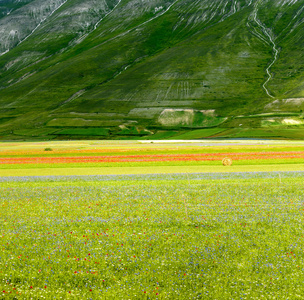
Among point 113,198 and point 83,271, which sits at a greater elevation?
point 83,271

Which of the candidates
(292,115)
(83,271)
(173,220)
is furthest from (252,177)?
(292,115)

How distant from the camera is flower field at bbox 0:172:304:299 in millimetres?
10125

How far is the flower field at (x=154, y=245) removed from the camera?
1012cm

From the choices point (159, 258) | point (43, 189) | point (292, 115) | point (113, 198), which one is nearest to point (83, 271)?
point (159, 258)

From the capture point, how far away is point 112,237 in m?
14.9

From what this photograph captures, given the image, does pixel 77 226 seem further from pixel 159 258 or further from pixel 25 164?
pixel 25 164

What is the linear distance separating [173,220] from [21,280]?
350 inches

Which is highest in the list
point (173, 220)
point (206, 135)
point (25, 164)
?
point (173, 220)

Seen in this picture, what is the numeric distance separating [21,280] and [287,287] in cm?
863

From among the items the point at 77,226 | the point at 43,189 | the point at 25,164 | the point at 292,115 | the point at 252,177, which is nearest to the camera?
the point at 77,226

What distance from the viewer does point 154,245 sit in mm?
13703

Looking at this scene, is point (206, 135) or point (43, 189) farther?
point (206, 135)

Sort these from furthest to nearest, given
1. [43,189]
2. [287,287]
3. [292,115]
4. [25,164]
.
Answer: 1. [292,115]
2. [25,164]
3. [43,189]
4. [287,287]

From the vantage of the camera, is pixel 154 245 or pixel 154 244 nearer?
pixel 154 245
